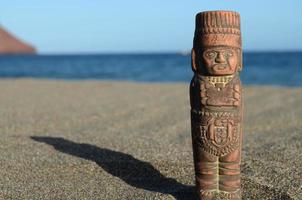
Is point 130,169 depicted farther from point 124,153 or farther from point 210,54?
point 210,54

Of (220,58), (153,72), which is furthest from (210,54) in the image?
(153,72)

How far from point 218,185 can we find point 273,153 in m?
1.99

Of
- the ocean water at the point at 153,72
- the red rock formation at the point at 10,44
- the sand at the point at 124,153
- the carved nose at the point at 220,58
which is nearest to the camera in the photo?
the carved nose at the point at 220,58

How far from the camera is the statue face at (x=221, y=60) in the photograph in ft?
12.9

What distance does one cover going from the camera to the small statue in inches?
155

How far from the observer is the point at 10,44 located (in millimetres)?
121938

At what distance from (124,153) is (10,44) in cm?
12310

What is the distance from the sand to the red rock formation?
375 feet

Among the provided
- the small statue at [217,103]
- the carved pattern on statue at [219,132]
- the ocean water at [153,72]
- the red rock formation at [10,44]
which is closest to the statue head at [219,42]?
the small statue at [217,103]

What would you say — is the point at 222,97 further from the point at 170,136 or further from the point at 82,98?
the point at 82,98

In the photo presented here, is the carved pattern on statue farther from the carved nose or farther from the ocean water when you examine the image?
the ocean water

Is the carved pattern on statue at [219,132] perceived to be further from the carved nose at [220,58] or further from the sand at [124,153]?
the sand at [124,153]

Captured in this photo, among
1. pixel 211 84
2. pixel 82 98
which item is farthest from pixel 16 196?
pixel 82 98

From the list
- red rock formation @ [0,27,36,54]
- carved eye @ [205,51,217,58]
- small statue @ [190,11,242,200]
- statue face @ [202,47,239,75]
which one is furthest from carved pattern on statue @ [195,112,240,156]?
red rock formation @ [0,27,36,54]
